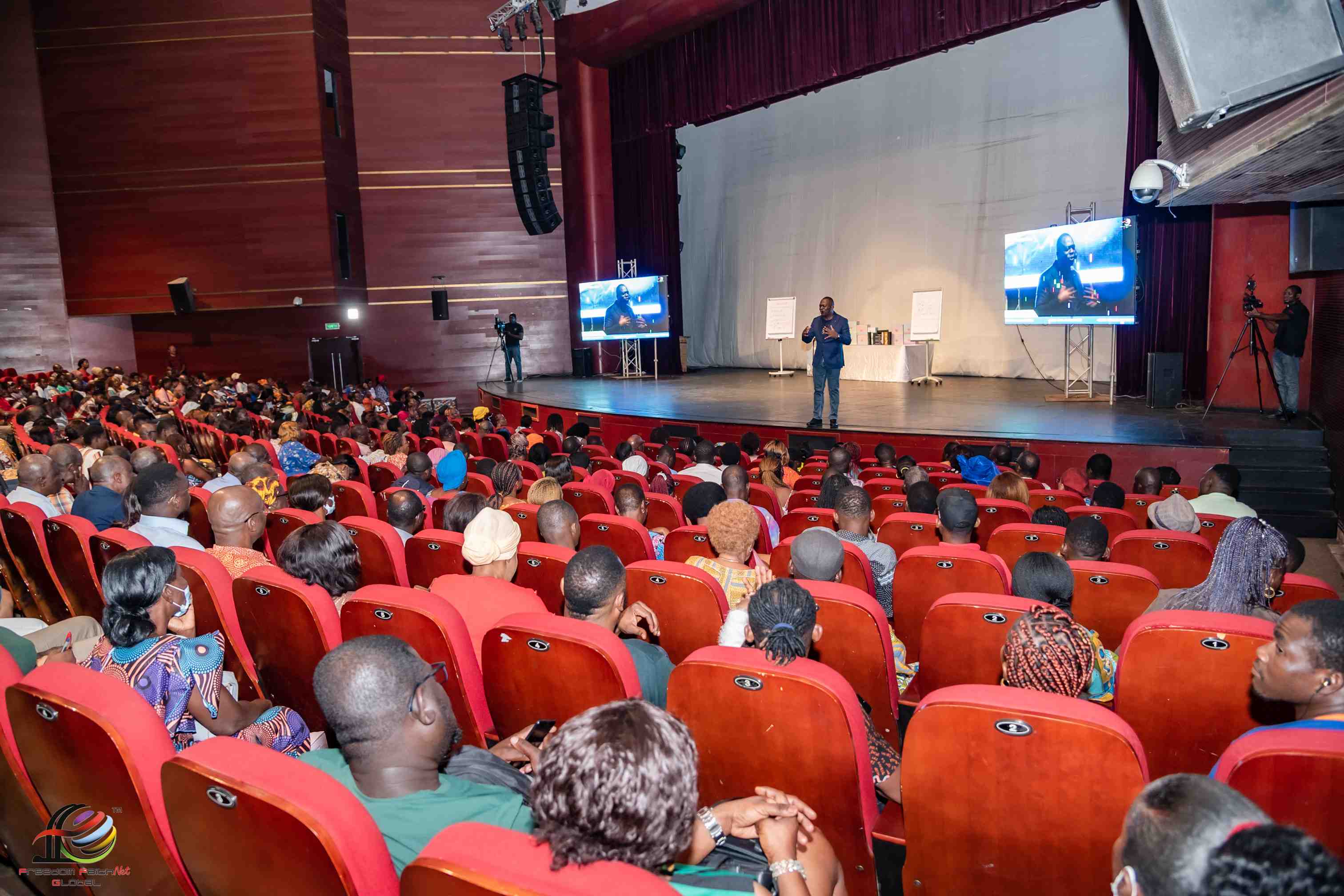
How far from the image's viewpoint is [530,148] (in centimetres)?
1470

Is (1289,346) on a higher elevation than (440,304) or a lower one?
lower

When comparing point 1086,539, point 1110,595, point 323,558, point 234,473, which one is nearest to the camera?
point 323,558

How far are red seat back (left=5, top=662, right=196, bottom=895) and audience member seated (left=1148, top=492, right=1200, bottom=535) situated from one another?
3.85 metres

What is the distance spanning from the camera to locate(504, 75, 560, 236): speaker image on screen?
14.4m

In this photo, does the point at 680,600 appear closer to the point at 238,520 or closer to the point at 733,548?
the point at 733,548

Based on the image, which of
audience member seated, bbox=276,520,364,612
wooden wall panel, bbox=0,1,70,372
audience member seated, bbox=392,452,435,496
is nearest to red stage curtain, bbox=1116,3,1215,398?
audience member seated, bbox=392,452,435,496

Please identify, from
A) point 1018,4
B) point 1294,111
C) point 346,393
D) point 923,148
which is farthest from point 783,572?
point 923,148

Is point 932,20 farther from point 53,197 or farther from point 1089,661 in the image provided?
point 53,197

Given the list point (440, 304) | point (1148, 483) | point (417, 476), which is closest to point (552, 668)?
point (417, 476)

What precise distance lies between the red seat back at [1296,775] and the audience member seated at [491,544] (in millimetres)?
2231

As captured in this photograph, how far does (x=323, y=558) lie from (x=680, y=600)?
1141 millimetres

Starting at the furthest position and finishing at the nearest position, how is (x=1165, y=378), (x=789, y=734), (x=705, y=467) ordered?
Result: (x=1165, y=378), (x=705, y=467), (x=789, y=734)

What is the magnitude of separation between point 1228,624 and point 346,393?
42.1ft

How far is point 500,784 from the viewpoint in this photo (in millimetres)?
1748
